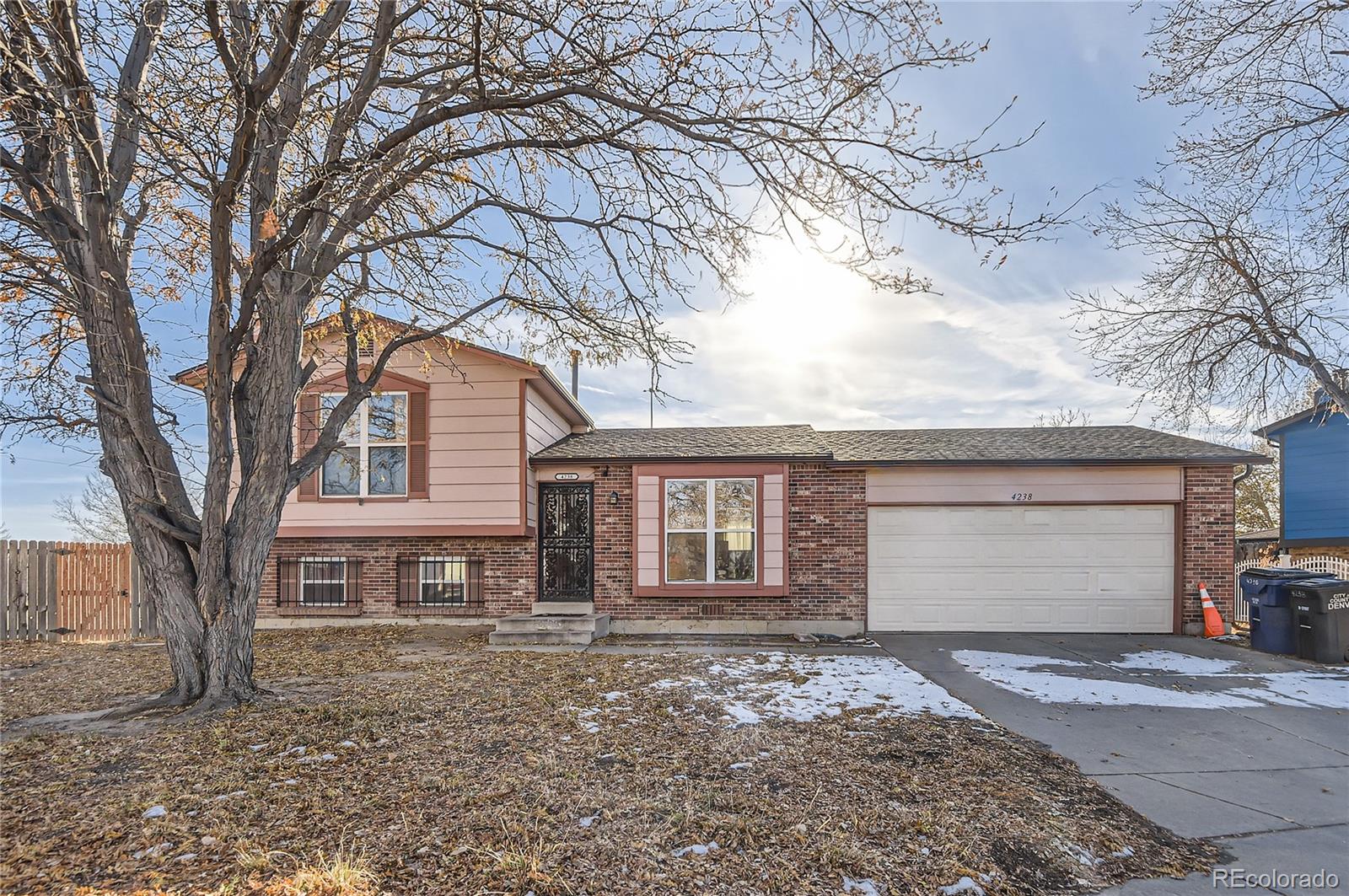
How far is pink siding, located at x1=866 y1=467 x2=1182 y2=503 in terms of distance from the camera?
10.5m

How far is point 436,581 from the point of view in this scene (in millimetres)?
11242

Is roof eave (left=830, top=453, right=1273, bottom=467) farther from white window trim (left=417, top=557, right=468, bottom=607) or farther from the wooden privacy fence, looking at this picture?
the wooden privacy fence

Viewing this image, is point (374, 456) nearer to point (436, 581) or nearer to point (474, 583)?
point (436, 581)

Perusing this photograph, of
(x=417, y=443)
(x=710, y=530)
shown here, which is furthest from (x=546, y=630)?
(x=417, y=443)

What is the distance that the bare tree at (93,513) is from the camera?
22594 millimetres

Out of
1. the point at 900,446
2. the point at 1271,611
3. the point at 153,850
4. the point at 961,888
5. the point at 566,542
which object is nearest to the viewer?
the point at 961,888

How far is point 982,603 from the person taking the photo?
418 inches

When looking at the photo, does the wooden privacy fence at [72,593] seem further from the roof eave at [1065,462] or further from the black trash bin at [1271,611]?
the black trash bin at [1271,611]

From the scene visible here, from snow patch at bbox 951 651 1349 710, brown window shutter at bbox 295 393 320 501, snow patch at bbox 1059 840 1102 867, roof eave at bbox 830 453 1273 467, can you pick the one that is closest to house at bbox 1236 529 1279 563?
roof eave at bbox 830 453 1273 467

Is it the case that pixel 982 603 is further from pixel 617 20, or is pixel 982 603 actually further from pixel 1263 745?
pixel 617 20

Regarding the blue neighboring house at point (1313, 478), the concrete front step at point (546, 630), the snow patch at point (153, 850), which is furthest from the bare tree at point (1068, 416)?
the snow patch at point (153, 850)

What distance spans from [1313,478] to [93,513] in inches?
1513

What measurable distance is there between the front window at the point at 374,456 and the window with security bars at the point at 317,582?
131 centimetres

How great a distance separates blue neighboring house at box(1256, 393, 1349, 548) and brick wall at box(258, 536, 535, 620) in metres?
16.6
